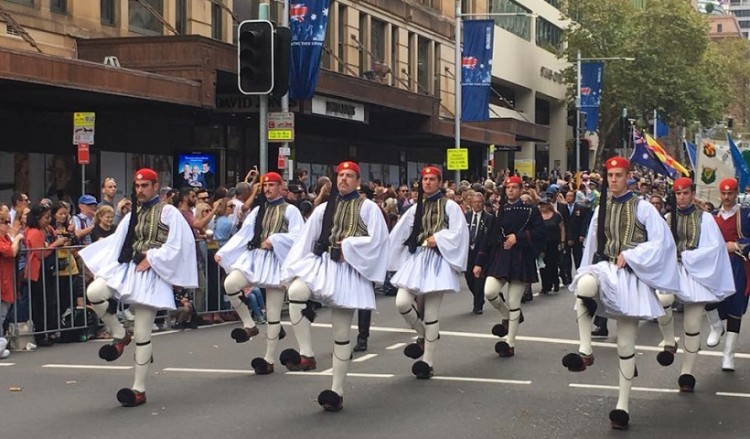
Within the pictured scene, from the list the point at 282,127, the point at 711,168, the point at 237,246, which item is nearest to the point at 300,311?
the point at 237,246

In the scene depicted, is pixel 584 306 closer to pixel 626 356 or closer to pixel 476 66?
pixel 626 356

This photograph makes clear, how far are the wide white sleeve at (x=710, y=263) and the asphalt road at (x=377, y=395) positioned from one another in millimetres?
977

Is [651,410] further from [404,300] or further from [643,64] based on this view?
[643,64]

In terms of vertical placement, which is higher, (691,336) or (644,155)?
(644,155)

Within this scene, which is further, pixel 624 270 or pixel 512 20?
pixel 512 20

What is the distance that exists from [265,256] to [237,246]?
1.22 ft

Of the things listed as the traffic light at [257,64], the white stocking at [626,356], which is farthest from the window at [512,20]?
the white stocking at [626,356]

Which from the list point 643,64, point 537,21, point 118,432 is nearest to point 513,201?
point 118,432

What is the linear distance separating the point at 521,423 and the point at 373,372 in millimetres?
2680

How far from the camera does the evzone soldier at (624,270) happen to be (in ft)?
28.1

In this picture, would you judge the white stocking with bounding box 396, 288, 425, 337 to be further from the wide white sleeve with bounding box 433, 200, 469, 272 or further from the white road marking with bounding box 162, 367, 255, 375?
the white road marking with bounding box 162, 367, 255, 375

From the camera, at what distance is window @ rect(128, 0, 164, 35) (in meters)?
26.1

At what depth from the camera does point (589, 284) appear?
869cm

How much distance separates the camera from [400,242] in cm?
1078
